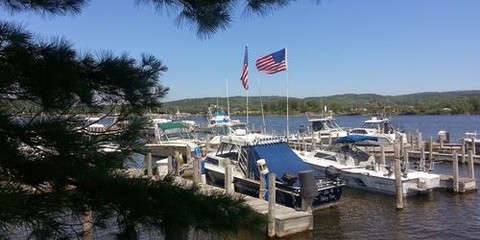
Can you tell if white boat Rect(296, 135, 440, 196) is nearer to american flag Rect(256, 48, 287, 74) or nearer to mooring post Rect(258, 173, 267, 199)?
american flag Rect(256, 48, 287, 74)

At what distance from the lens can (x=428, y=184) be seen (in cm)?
1936

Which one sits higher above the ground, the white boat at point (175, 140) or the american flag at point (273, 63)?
the american flag at point (273, 63)

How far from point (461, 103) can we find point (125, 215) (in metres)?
151

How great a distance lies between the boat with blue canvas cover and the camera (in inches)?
635

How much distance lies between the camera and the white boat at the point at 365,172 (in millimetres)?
19438

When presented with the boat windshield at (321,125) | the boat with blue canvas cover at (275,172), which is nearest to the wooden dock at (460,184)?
the boat with blue canvas cover at (275,172)

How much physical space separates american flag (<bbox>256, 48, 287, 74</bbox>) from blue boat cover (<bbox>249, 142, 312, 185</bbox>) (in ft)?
16.5

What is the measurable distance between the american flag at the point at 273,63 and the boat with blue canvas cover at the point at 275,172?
401cm

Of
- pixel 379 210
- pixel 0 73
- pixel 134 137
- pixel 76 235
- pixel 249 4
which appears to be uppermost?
pixel 249 4

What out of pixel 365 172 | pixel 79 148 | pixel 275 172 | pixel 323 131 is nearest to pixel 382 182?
pixel 365 172

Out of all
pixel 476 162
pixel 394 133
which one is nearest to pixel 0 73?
pixel 476 162

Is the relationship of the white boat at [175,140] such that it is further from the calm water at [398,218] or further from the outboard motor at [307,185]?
the outboard motor at [307,185]

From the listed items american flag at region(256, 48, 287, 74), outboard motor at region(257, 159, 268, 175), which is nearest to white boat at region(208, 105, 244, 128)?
american flag at region(256, 48, 287, 74)

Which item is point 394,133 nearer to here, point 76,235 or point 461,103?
point 76,235
